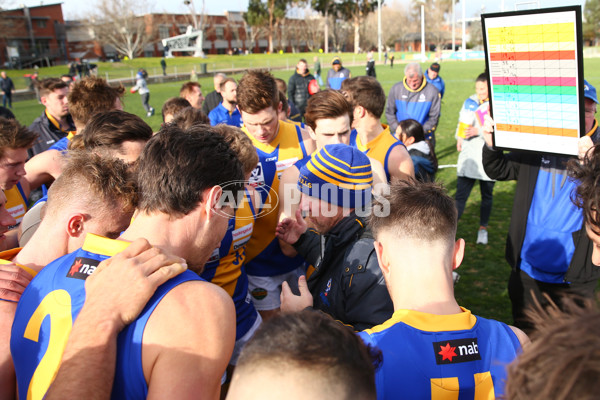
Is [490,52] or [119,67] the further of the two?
[119,67]

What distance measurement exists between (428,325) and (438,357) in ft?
0.37

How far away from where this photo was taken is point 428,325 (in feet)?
5.10

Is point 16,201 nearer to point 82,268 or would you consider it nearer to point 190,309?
point 82,268

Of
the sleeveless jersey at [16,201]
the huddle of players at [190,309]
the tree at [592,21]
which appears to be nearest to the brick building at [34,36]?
the sleeveless jersey at [16,201]

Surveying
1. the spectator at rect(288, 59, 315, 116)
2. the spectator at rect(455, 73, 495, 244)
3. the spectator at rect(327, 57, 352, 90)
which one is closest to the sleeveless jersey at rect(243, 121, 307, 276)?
the spectator at rect(455, 73, 495, 244)

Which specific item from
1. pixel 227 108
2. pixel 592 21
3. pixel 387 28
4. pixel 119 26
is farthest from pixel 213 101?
pixel 387 28

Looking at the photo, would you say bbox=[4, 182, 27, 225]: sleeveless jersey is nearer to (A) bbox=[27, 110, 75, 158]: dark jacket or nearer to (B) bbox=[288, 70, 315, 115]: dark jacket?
(A) bbox=[27, 110, 75, 158]: dark jacket

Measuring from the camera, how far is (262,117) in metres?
3.96

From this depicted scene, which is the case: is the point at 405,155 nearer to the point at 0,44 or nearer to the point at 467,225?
the point at 467,225

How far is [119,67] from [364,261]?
1982 inches

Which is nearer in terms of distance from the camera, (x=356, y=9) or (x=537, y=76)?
(x=537, y=76)

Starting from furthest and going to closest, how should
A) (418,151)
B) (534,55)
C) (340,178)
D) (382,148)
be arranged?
(418,151), (382,148), (340,178), (534,55)

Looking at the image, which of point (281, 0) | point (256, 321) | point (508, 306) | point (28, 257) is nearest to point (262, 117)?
point (256, 321)

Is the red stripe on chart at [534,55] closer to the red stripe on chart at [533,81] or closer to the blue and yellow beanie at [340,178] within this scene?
the red stripe on chart at [533,81]
